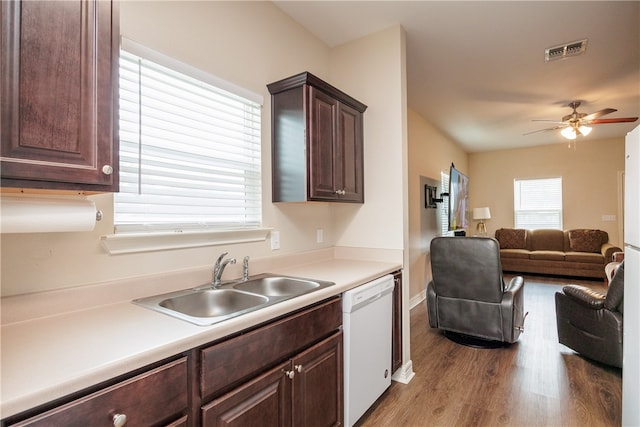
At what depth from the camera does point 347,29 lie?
261 centimetres

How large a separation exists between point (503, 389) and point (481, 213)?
5.47 metres

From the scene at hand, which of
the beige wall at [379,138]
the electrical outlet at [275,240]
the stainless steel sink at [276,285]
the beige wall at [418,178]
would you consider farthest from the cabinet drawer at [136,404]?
the beige wall at [418,178]

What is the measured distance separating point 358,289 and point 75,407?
1.34 m

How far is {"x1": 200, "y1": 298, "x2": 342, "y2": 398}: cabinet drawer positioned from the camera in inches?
41.9

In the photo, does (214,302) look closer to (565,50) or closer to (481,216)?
(565,50)

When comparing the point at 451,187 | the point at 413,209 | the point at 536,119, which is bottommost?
the point at 413,209

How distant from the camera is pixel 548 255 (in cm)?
614

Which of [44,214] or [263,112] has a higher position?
[263,112]

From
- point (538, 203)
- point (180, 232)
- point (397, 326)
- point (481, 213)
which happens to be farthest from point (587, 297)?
point (538, 203)

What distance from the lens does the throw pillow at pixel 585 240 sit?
6008 millimetres

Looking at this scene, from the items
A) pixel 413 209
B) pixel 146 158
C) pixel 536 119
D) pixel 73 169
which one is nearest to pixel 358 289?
pixel 146 158

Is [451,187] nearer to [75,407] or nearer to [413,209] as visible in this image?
[413,209]

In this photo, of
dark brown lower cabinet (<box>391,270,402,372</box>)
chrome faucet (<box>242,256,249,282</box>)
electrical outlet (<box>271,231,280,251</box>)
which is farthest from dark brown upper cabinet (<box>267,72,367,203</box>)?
dark brown lower cabinet (<box>391,270,402,372</box>)

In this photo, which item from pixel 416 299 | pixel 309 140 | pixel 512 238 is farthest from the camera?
pixel 512 238
